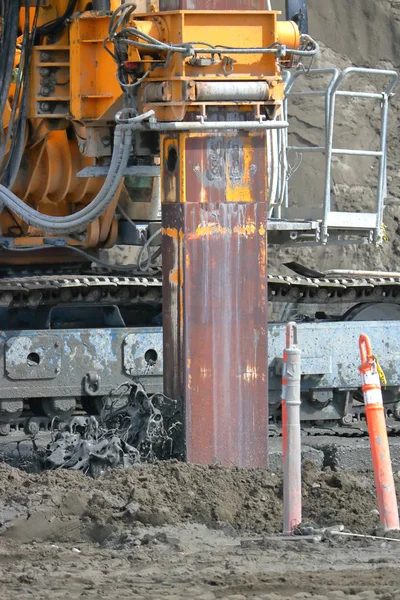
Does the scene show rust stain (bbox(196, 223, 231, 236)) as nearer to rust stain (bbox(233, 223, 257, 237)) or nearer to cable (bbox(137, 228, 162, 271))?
rust stain (bbox(233, 223, 257, 237))

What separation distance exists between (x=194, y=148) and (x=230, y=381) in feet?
4.67

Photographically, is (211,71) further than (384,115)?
No

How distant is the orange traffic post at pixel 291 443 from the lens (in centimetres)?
718

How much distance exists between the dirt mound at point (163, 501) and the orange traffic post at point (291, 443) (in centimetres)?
27

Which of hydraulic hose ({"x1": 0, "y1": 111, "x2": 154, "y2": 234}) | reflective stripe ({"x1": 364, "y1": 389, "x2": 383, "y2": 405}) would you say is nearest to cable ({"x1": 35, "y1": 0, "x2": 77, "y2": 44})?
hydraulic hose ({"x1": 0, "y1": 111, "x2": 154, "y2": 234})

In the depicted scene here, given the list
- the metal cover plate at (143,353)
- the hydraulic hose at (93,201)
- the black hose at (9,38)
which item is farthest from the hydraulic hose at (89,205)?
the metal cover plate at (143,353)

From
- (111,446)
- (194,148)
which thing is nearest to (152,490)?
(111,446)

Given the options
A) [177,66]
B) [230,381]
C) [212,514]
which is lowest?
[212,514]

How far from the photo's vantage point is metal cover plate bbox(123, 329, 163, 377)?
34.9 feet

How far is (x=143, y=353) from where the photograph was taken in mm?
10648

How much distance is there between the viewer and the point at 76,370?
10.5 m

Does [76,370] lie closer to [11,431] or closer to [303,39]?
[11,431]

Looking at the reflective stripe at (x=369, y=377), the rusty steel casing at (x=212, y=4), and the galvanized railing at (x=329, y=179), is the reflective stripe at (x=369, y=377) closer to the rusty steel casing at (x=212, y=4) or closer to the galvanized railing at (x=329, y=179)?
the rusty steel casing at (x=212, y=4)

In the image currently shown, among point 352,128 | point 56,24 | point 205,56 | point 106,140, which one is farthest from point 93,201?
point 352,128
